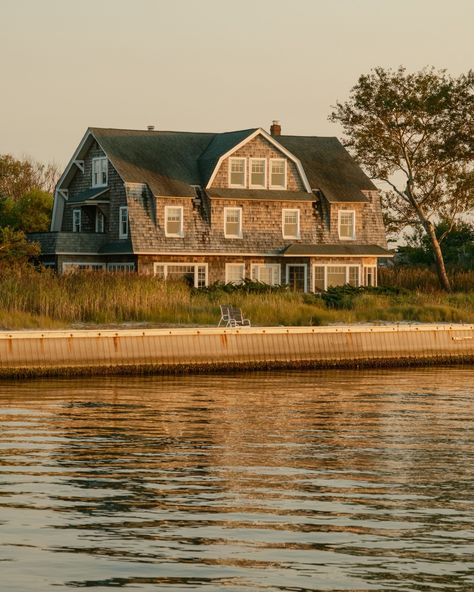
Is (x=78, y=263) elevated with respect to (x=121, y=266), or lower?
elevated

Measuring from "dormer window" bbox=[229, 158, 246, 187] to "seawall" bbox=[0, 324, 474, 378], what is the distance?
20651mm

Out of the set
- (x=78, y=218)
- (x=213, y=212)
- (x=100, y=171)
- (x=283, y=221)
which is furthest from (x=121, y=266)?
(x=283, y=221)

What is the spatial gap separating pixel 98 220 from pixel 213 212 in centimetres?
598

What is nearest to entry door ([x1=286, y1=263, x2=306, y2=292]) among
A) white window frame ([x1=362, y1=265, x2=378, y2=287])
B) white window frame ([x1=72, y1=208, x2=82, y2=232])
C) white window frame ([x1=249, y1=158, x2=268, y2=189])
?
white window frame ([x1=362, y1=265, x2=378, y2=287])

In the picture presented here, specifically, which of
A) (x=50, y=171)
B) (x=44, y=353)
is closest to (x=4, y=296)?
(x=44, y=353)

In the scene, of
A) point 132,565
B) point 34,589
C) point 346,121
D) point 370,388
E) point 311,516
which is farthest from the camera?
point 346,121

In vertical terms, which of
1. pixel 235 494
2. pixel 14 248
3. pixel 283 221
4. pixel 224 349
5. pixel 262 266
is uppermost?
pixel 283 221

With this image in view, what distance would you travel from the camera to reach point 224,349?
43094 mm

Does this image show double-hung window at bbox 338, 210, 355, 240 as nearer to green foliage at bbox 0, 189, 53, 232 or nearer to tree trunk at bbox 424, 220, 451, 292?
tree trunk at bbox 424, 220, 451, 292

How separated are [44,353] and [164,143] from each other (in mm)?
31121

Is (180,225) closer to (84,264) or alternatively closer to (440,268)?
(84,264)

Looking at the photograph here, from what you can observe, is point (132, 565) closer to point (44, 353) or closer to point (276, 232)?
point (44, 353)

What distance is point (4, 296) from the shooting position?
148 ft

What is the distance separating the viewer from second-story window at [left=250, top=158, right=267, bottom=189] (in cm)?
6788
